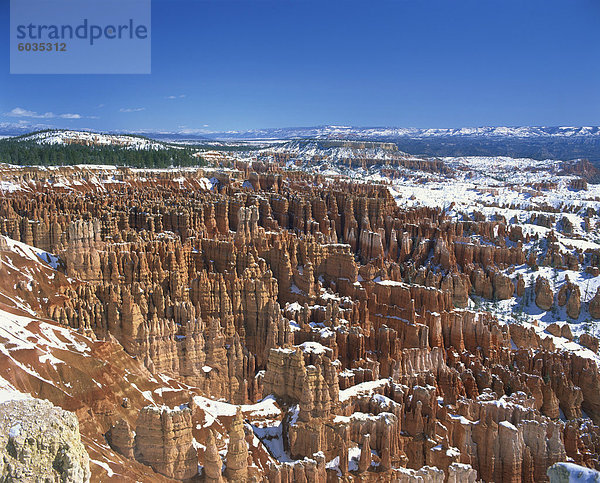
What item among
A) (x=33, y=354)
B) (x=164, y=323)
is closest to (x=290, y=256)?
(x=164, y=323)

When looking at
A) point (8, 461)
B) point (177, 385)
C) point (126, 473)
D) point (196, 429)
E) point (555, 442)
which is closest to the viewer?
point (8, 461)

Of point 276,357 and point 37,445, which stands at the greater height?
point 37,445

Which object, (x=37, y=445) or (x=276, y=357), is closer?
(x=37, y=445)

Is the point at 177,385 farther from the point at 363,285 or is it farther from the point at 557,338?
the point at 557,338

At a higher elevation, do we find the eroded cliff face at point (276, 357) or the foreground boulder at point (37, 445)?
the foreground boulder at point (37, 445)

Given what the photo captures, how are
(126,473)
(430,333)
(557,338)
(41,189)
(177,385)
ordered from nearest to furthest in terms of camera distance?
(126,473)
(177,385)
(430,333)
(557,338)
(41,189)

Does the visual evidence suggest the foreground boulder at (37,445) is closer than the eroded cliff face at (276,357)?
Yes

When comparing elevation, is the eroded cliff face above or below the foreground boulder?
below

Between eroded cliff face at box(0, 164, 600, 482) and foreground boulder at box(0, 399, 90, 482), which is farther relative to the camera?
eroded cliff face at box(0, 164, 600, 482)
